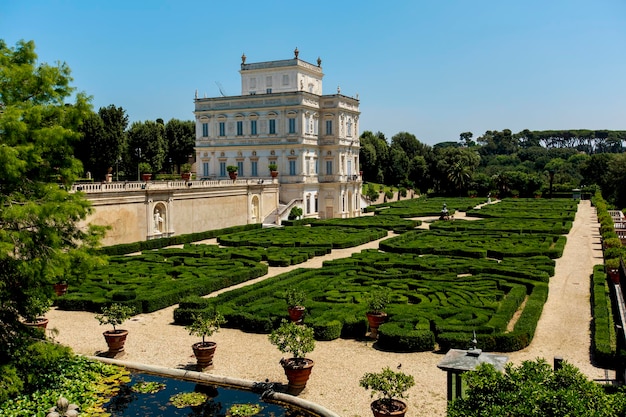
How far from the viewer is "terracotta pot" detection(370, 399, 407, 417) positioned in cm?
1074

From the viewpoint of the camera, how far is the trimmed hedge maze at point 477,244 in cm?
3058

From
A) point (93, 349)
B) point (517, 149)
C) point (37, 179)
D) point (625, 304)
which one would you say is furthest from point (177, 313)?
point (517, 149)

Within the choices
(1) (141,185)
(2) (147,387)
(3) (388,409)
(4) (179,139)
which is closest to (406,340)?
(3) (388,409)

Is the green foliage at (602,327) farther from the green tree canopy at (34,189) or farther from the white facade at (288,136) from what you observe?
the white facade at (288,136)

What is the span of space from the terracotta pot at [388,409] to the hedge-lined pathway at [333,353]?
64 centimetres

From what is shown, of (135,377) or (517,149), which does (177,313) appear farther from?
(517,149)

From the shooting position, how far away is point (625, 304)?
18.2m

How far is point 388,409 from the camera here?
10.9 metres

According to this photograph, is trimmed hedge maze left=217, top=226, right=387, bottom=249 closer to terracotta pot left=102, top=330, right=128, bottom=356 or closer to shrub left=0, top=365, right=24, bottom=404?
terracotta pot left=102, top=330, right=128, bottom=356

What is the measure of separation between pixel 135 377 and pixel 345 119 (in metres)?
46.2

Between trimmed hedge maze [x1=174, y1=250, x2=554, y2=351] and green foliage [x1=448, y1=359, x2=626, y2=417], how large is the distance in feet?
22.1

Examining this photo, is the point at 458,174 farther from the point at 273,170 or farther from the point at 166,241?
the point at 166,241

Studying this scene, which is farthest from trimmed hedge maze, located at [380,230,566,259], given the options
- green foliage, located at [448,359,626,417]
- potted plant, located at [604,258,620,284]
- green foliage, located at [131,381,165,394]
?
green foliage, located at [448,359,626,417]

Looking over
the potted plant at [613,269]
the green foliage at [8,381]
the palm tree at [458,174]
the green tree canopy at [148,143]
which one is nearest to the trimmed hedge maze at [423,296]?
the potted plant at [613,269]
